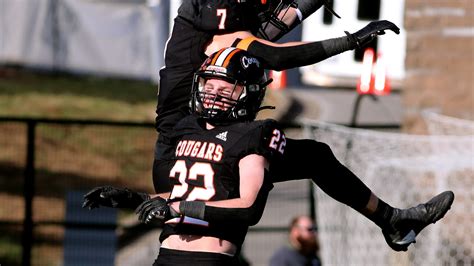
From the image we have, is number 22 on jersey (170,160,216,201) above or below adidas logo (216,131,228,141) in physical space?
below

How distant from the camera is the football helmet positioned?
5863 mm

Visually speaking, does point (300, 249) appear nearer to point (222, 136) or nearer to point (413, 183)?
point (413, 183)

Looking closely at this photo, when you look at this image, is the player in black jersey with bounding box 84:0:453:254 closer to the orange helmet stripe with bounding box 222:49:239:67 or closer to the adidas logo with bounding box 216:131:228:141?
the orange helmet stripe with bounding box 222:49:239:67

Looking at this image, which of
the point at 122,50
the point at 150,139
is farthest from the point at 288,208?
the point at 122,50

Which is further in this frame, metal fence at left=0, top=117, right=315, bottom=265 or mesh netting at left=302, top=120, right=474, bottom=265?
metal fence at left=0, top=117, right=315, bottom=265

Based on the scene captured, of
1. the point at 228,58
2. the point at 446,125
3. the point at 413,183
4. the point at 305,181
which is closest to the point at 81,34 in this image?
the point at 305,181

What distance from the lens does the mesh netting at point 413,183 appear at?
11.2 meters

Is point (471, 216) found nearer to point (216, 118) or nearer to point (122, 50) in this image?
point (216, 118)

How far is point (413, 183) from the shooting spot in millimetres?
11633

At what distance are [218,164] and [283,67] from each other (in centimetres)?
61

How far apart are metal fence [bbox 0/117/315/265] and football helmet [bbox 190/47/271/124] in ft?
20.8

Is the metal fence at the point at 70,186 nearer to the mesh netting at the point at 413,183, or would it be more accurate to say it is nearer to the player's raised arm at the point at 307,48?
the mesh netting at the point at 413,183

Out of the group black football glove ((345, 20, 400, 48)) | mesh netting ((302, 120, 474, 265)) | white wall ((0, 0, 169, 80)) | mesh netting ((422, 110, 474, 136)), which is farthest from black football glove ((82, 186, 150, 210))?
white wall ((0, 0, 169, 80))

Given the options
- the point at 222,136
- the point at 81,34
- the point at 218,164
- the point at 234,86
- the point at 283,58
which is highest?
the point at 283,58
